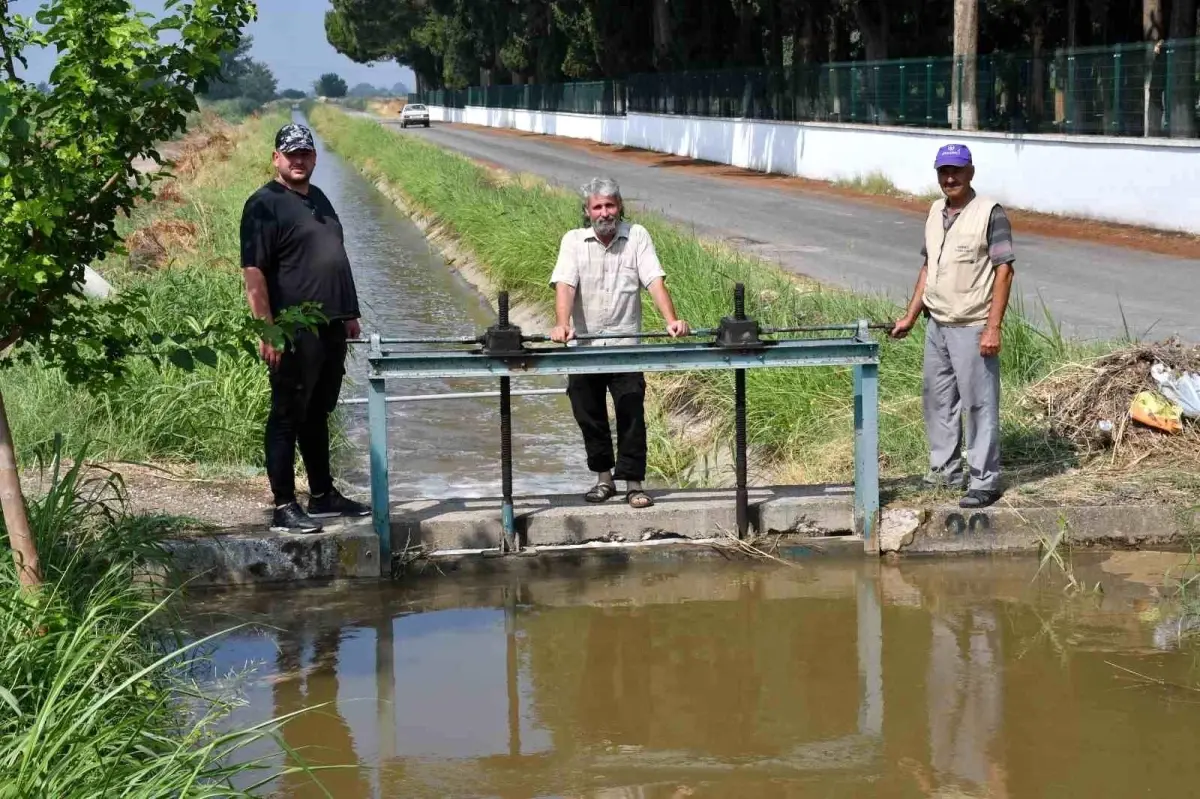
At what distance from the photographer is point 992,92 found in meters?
27.7

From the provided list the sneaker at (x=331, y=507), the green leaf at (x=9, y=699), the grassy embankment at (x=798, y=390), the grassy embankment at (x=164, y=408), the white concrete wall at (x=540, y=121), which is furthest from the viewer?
the white concrete wall at (x=540, y=121)

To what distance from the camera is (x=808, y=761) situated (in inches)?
205

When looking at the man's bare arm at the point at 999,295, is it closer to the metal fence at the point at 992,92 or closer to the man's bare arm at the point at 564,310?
the man's bare arm at the point at 564,310

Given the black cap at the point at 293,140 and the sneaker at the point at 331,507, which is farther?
the sneaker at the point at 331,507

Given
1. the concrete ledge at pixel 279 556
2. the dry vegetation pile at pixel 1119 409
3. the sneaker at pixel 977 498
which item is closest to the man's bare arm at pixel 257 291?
the concrete ledge at pixel 279 556

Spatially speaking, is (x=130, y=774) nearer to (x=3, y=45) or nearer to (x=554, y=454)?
(x=3, y=45)

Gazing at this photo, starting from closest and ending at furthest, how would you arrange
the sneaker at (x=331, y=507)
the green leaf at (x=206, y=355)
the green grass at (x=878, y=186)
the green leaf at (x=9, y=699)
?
1. the green leaf at (x=9, y=699)
2. the green leaf at (x=206, y=355)
3. the sneaker at (x=331, y=507)
4. the green grass at (x=878, y=186)

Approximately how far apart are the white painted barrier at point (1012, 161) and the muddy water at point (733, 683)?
49.4 ft

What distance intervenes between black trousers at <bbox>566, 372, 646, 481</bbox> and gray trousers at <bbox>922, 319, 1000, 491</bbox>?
1.37 metres

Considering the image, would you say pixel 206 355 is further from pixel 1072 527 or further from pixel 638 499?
pixel 1072 527

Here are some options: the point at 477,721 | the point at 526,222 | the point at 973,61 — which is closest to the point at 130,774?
the point at 477,721

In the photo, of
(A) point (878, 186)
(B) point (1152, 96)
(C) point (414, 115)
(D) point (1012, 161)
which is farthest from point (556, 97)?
(B) point (1152, 96)

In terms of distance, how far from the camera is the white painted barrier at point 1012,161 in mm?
21047

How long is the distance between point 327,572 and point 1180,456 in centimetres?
416
